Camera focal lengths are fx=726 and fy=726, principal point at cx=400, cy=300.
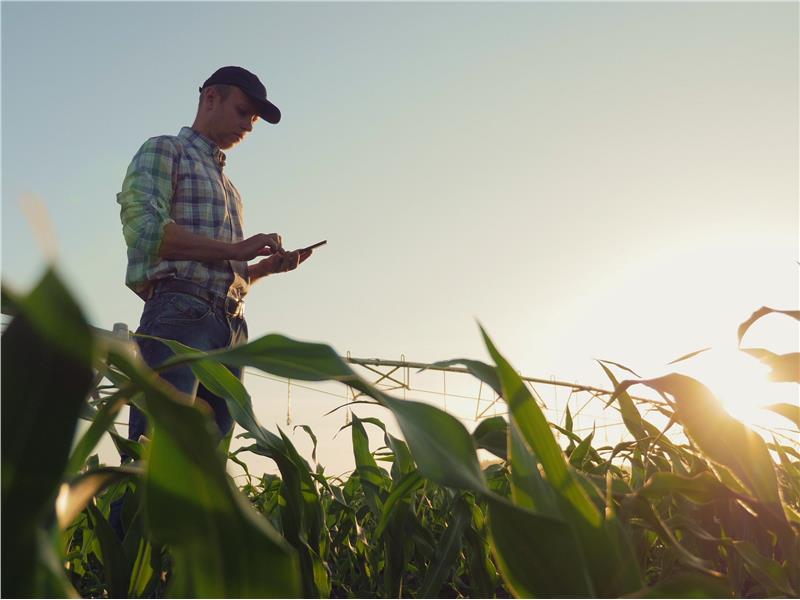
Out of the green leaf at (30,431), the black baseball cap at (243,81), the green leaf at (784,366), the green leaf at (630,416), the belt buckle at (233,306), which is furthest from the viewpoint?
the black baseball cap at (243,81)

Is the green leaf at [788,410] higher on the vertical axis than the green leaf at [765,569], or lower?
higher

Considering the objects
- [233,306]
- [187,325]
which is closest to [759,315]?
[187,325]

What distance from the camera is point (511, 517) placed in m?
0.24

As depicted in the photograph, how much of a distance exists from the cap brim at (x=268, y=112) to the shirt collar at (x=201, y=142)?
0.26 m

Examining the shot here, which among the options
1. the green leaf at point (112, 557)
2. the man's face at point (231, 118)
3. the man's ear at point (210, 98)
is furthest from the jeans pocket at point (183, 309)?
the green leaf at point (112, 557)

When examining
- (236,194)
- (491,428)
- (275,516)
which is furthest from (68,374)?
(236,194)

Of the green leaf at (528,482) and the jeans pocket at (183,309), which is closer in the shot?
the green leaf at (528,482)

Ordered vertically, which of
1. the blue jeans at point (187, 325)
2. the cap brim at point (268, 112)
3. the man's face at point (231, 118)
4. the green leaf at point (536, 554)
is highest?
the cap brim at point (268, 112)

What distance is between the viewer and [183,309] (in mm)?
1933

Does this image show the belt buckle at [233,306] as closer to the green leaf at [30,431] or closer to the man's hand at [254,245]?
the man's hand at [254,245]

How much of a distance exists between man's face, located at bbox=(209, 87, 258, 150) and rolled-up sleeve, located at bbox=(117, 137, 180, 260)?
323mm

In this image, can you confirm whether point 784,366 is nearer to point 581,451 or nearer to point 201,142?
point 581,451

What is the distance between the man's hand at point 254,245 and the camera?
1.86 metres

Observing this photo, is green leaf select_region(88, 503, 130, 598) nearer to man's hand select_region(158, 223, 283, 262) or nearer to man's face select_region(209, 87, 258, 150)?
man's hand select_region(158, 223, 283, 262)
